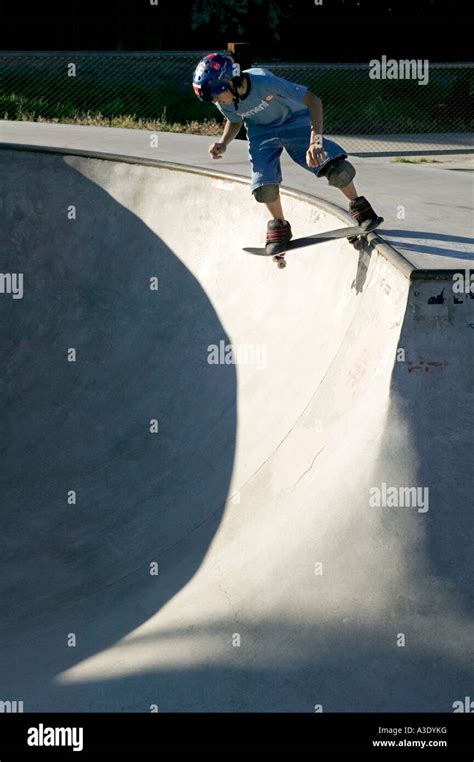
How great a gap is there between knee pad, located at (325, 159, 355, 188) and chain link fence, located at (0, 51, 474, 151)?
1005cm

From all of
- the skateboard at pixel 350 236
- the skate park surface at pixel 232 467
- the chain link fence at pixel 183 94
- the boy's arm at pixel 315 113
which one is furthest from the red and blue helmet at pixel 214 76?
the chain link fence at pixel 183 94

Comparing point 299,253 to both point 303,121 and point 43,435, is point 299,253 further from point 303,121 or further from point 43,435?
point 43,435

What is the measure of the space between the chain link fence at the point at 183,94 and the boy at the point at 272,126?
381 inches

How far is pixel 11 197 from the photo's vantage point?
1040cm

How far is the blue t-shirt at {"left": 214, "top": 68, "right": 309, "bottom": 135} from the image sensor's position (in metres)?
6.51

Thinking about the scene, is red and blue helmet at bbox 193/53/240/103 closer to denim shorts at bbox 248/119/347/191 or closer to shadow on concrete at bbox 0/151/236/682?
denim shorts at bbox 248/119/347/191

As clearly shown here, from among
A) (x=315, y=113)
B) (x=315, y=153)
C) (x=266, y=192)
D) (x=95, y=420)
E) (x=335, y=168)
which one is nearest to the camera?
(x=315, y=153)

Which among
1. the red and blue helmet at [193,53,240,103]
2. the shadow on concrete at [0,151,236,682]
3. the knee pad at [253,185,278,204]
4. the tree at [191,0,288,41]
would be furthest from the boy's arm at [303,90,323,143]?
the tree at [191,0,288,41]

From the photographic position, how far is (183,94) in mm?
21406

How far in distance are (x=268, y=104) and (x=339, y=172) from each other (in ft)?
2.14

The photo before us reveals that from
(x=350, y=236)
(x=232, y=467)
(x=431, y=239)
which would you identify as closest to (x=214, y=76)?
(x=350, y=236)

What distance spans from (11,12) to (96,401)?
55.1ft

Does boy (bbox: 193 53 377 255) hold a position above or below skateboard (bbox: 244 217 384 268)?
above

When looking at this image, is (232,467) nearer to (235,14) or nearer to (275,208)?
(275,208)
